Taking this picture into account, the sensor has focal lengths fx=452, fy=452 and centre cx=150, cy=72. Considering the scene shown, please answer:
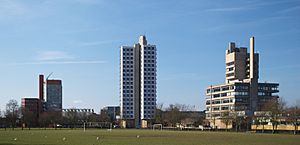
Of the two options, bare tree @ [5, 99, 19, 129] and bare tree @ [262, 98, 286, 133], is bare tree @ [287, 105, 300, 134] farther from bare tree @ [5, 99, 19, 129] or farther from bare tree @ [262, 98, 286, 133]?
bare tree @ [5, 99, 19, 129]

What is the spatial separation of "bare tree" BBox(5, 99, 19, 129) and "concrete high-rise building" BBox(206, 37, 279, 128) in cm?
7497

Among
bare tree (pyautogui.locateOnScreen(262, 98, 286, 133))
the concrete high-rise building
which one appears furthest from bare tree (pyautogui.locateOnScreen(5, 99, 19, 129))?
bare tree (pyautogui.locateOnScreen(262, 98, 286, 133))

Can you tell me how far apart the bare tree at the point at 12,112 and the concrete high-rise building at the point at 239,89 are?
75.0m

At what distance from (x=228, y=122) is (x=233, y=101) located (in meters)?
28.8

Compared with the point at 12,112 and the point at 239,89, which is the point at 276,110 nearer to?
the point at 239,89

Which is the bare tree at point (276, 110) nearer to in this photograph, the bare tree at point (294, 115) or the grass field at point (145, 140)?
the bare tree at point (294, 115)

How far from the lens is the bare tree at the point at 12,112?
167 metres

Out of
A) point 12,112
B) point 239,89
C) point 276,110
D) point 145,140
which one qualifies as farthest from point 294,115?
point 12,112

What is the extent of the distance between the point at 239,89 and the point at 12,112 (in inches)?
3464

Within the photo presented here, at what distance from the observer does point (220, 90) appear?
185375 millimetres

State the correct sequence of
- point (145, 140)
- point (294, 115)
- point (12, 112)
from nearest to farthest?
point (145, 140) < point (294, 115) < point (12, 112)

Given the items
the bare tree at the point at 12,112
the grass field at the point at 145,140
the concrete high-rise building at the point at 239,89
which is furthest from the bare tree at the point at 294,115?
the bare tree at the point at 12,112

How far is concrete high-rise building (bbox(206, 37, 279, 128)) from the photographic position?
575ft

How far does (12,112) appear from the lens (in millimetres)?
173500
